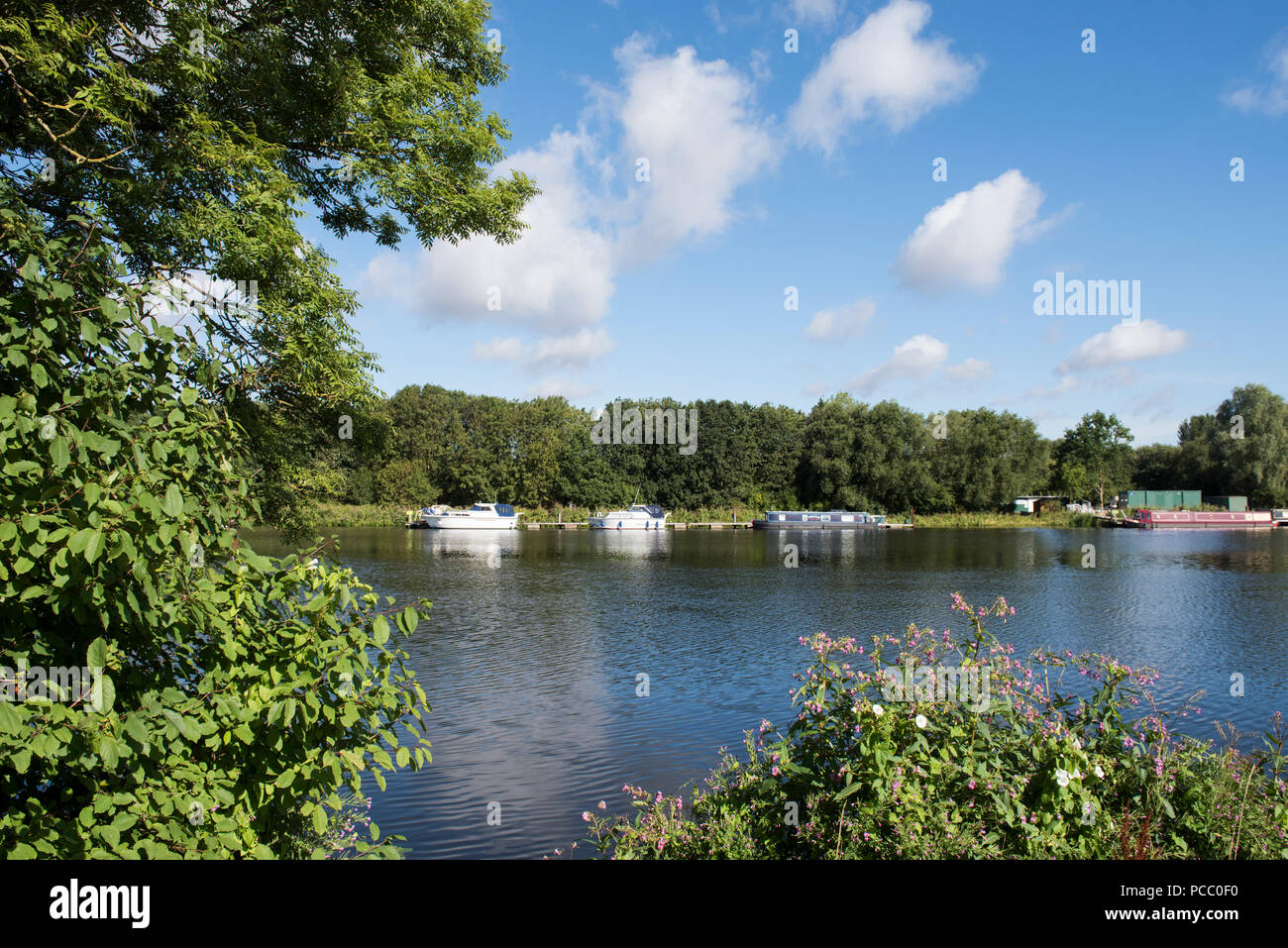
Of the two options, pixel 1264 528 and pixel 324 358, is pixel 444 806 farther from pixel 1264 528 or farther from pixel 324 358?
pixel 1264 528

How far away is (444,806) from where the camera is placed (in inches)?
385

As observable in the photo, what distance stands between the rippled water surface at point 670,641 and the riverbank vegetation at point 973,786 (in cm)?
382

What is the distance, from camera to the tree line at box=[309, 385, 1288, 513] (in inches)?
3489

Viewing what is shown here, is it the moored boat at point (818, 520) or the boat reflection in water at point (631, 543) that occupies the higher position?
the moored boat at point (818, 520)

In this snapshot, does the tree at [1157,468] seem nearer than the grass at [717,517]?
No

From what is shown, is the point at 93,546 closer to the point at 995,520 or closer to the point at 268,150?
the point at 268,150

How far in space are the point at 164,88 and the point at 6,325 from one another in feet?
18.9

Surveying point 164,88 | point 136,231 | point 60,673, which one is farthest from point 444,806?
point 164,88

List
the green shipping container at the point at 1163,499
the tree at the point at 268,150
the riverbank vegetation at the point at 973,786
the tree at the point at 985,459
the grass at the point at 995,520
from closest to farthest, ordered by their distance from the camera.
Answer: the riverbank vegetation at the point at 973,786 < the tree at the point at 268,150 < the grass at the point at 995,520 < the tree at the point at 985,459 < the green shipping container at the point at 1163,499

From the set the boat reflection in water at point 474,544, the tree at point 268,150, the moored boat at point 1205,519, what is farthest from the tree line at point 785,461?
the tree at point 268,150

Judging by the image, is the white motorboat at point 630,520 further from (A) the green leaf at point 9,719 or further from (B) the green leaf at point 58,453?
(A) the green leaf at point 9,719

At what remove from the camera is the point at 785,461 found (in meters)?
96.9

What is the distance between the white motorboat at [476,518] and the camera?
78.2 metres

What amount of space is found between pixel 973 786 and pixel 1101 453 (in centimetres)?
11461
